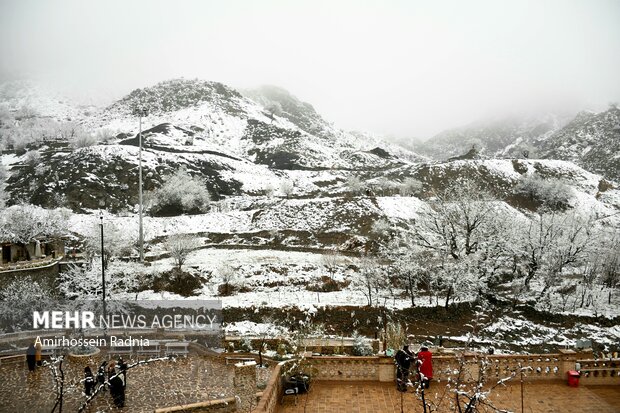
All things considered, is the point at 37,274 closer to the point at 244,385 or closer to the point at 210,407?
the point at 210,407

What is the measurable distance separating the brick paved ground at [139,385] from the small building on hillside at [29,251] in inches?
797

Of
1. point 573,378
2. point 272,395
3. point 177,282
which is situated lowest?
point 177,282

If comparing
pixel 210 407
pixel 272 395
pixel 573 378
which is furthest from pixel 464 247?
pixel 272 395

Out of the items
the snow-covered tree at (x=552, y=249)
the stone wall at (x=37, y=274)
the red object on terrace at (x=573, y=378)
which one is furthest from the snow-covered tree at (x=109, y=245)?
the red object on terrace at (x=573, y=378)

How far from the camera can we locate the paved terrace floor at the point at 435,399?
34.4 feet

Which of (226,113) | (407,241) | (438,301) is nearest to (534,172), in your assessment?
(407,241)

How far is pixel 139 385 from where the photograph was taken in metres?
14.1

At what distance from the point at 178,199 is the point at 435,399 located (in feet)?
190

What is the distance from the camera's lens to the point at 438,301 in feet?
99.6

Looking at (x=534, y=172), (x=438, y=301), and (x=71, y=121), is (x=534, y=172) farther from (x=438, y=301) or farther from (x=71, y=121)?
(x=71, y=121)

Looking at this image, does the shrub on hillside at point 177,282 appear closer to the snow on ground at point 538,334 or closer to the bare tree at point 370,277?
the bare tree at point 370,277

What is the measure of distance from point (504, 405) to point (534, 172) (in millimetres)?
82149

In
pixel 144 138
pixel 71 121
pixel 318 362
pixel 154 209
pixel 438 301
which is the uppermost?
pixel 71 121

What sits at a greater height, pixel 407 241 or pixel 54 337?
pixel 407 241
